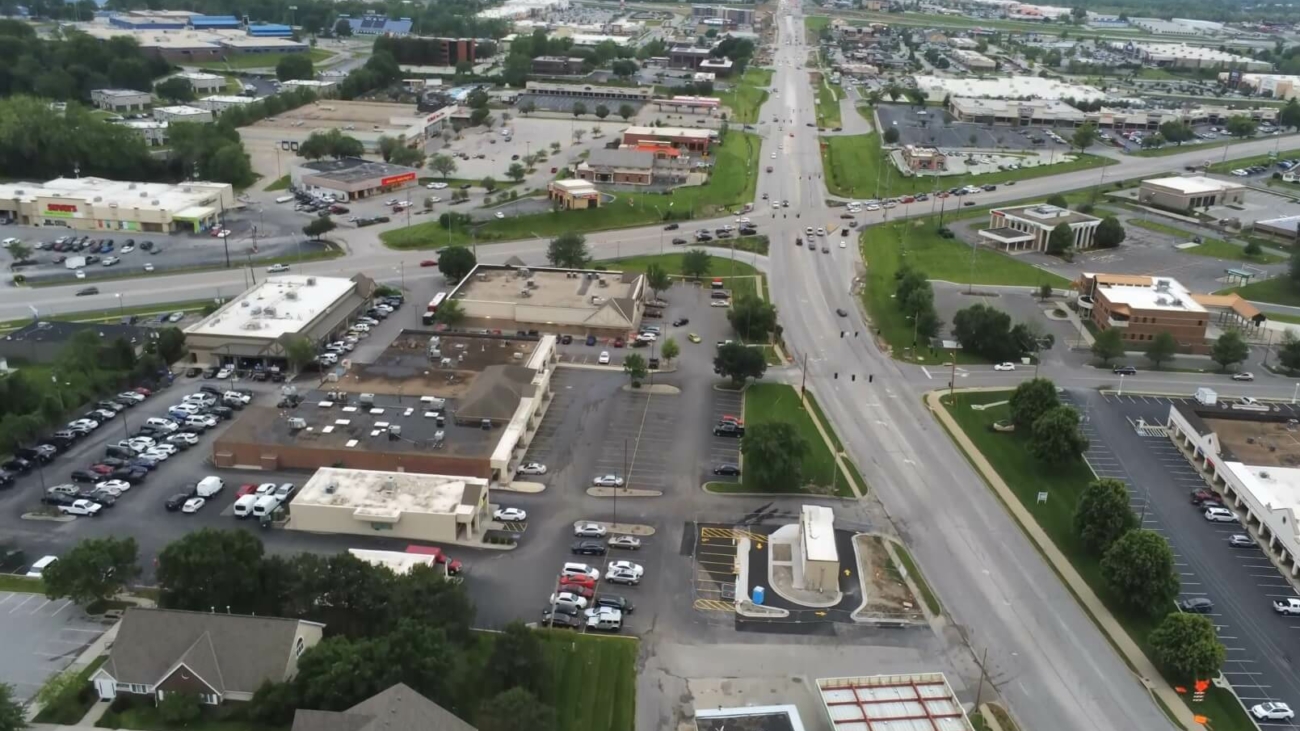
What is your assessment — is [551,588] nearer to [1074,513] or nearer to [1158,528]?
[1074,513]

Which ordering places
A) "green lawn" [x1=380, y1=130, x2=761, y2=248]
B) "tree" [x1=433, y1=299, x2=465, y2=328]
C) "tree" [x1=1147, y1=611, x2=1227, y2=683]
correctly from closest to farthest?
"tree" [x1=1147, y1=611, x2=1227, y2=683] < "tree" [x1=433, y1=299, x2=465, y2=328] < "green lawn" [x1=380, y1=130, x2=761, y2=248]

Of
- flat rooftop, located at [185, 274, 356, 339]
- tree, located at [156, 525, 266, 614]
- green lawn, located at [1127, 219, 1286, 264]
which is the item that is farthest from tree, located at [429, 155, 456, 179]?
tree, located at [156, 525, 266, 614]

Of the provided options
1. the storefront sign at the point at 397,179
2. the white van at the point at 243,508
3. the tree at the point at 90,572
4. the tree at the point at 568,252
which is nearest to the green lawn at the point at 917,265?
the tree at the point at 568,252

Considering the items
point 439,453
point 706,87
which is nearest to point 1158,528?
point 439,453

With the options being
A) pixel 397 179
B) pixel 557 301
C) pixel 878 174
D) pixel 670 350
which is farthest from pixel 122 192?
pixel 878 174

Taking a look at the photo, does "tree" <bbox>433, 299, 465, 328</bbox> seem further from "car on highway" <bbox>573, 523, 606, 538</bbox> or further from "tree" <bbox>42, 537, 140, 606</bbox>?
"tree" <bbox>42, 537, 140, 606</bbox>

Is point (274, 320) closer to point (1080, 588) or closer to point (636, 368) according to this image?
point (636, 368)
